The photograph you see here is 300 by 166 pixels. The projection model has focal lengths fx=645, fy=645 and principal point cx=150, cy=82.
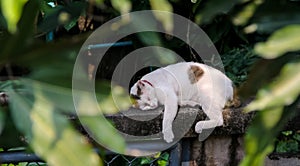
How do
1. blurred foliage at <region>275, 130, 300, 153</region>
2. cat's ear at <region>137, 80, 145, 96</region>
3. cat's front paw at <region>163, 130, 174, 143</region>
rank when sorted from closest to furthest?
1. cat's front paw at <region>163, 130, 174, 143</region>
2. cat's ear at <region>137, 80, 145, 96</region>
3. blurred foliage at <region>275, 130, 300, 153</region>

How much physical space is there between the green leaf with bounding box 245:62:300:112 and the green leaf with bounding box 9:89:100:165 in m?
0.19

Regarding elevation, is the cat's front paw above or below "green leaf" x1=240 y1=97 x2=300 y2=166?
below

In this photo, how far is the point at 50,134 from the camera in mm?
654

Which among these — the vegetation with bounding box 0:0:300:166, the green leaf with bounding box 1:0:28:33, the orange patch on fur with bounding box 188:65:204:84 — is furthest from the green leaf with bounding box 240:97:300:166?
the orange patch on fur with bounding box 188:65:204:84

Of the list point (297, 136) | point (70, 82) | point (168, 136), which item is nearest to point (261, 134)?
point (70, 82)

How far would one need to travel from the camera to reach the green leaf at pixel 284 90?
0.63 meters

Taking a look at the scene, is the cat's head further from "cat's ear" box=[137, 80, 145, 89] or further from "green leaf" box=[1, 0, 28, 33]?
"green leaf" box=[1, 0, 28, 33]

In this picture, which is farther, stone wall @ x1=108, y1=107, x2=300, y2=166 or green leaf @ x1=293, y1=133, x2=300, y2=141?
green leaf @ x1=293, y1=133, x2=300, y2=141

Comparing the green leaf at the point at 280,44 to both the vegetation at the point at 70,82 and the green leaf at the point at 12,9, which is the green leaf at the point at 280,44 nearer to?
the vegetation at the point at 70,82

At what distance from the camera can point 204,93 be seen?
1.87 m

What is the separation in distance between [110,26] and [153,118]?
2.93 feet

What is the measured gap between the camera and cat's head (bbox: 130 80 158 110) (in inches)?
72.3

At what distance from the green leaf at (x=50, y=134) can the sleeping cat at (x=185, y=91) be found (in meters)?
1.09

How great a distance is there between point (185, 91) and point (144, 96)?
0.12 meters
